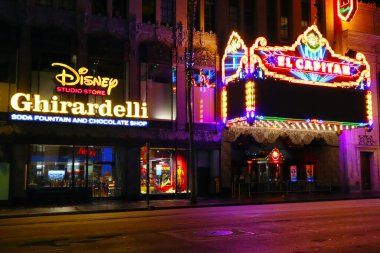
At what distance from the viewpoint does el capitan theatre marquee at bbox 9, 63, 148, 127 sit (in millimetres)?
27078

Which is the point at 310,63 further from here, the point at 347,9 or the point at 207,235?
the point at 207,235

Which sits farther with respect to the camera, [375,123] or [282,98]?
[375,123]

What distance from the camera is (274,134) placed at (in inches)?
1367

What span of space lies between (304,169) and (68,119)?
69.6 feet

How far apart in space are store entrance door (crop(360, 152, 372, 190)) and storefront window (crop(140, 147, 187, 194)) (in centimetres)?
1666

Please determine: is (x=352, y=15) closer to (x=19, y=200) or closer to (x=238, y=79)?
(x=238, y=79)

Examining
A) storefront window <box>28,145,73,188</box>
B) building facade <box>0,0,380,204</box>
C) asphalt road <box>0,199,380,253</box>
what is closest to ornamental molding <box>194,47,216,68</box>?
building facade <box>0,0,380,204</box>

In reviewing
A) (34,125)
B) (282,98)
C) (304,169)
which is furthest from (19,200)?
(304,169)

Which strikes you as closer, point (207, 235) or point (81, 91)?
point (207, 235)

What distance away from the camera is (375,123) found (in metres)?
40.1

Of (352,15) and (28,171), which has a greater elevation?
(352,15)

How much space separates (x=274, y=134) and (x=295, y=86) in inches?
158

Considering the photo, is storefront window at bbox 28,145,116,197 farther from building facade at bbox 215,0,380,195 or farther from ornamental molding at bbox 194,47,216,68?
ornamental molding at bbox 194,47,216,68

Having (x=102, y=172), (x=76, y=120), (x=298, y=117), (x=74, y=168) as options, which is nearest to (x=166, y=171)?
(x=102, y=172)
